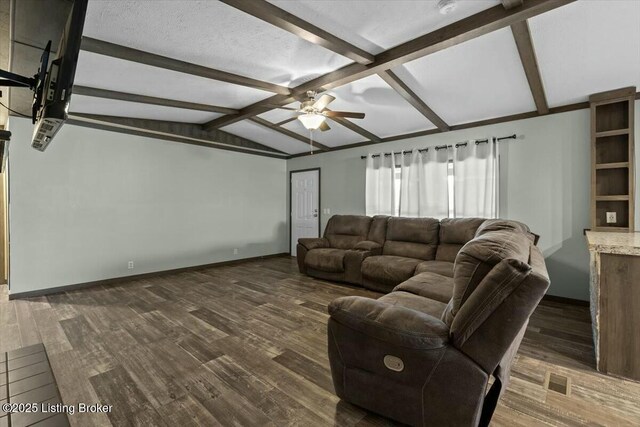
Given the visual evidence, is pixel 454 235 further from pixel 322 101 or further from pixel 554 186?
pixel 322 101

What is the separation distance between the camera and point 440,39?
7.99 ft

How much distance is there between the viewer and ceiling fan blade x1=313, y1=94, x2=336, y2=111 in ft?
10.2

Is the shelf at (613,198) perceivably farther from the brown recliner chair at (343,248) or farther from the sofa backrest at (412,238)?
the brown recliner chair at (343,248)

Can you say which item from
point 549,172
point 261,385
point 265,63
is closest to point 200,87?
point 265,63

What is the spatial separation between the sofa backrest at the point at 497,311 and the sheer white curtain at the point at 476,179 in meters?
3.24

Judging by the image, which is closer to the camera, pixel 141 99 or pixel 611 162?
pixel 611 162

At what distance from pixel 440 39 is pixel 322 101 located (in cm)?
126

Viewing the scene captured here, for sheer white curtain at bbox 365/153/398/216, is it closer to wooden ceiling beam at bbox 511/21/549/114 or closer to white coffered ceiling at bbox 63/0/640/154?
white coffered ceiling at bbox 63/0/640/154

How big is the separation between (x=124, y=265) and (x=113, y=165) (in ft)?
5.27

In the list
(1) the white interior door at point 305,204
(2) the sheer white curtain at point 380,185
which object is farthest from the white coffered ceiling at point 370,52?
(1) the white interior door at point 305,204

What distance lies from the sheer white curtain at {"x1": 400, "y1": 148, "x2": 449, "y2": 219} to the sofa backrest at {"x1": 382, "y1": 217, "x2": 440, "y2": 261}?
14.5 inches

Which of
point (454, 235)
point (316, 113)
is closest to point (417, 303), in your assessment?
point (454, 235)

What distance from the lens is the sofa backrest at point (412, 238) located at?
4223 mm

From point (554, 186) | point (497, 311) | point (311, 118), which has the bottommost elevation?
point (497, 311)
